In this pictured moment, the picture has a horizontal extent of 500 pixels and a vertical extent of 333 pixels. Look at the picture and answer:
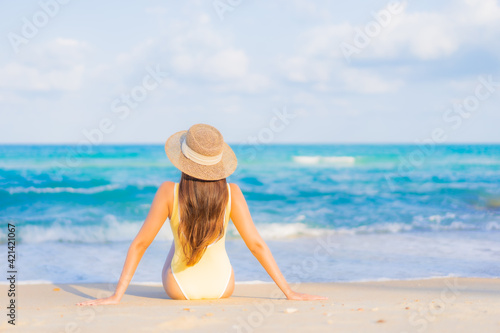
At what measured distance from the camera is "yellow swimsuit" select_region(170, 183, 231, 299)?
3.64m

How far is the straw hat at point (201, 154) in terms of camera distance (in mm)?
3182

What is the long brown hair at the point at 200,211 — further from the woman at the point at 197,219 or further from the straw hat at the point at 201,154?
the straw hat at the point at 201,154

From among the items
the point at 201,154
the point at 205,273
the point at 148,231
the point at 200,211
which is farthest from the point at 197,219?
the point at 205,273

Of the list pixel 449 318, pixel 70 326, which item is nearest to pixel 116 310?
pixel 70 326

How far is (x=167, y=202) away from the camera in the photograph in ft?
11.0

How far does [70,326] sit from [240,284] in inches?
90.4

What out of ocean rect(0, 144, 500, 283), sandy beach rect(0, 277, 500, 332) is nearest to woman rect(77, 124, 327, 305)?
sandy beach rect(0, 277, 500, 332)

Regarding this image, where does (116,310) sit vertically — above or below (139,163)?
above

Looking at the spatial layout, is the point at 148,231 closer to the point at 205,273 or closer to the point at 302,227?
the point at 205,273

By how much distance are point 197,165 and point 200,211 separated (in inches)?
13.0

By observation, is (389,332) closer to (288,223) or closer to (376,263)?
(376,263)

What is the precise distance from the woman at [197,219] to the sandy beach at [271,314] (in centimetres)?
15

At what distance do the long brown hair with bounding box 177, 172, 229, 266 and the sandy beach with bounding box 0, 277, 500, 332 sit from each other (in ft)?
1.52

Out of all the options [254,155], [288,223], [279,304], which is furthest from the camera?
[254,155]
